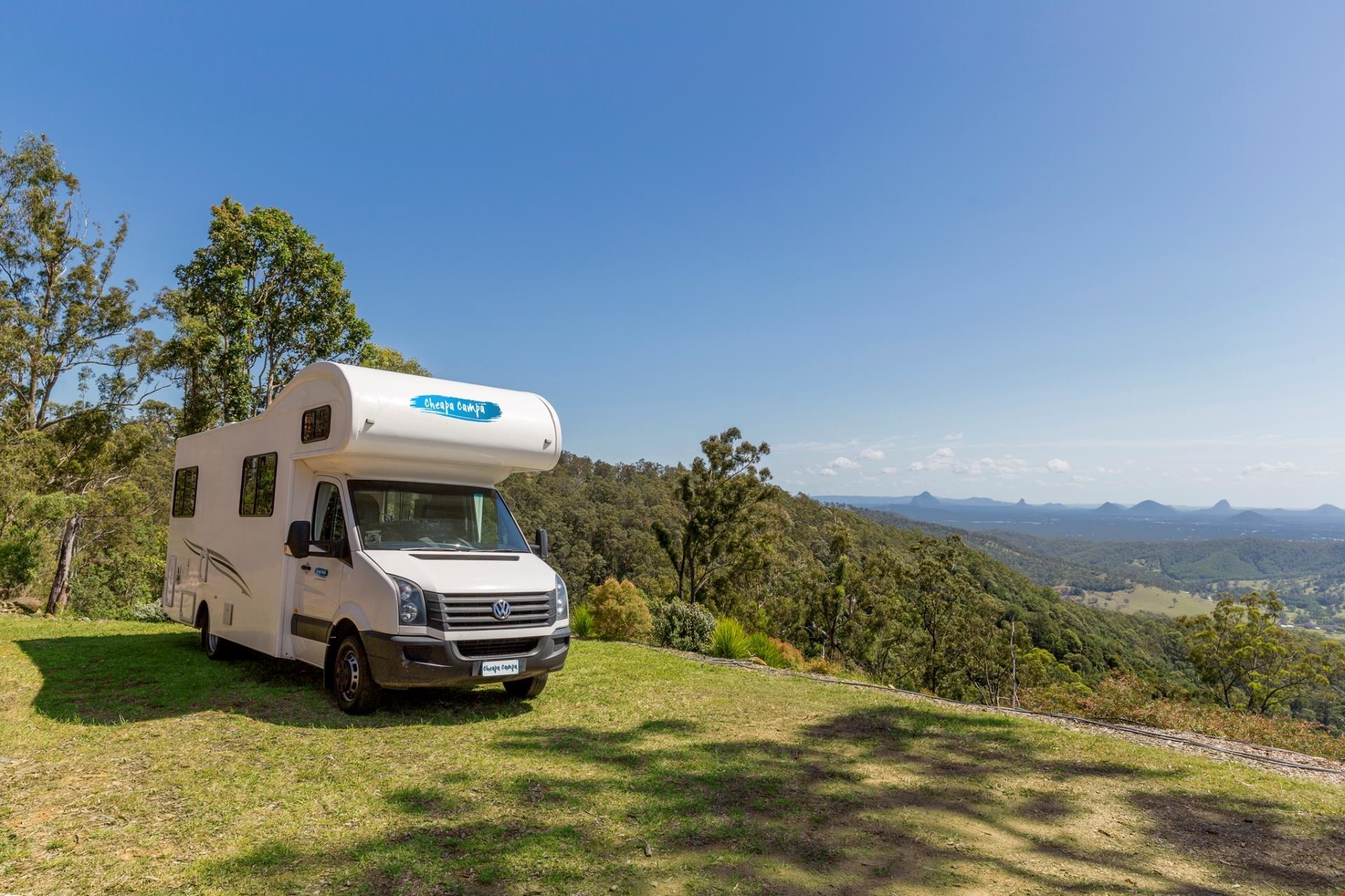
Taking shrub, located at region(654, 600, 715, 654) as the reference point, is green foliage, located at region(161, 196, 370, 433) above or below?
above

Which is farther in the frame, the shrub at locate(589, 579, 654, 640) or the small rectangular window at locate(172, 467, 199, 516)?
the shrub at locate(589, 579, 654, 640)

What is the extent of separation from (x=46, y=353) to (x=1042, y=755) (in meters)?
31.1

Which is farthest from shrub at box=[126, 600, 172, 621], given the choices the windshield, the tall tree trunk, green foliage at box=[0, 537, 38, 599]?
the windshield

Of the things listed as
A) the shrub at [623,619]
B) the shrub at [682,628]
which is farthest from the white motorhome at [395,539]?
the shrub at [623,619]

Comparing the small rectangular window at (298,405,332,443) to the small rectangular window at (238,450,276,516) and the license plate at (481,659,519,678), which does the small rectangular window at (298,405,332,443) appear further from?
the license plate at (481,659,519,678)

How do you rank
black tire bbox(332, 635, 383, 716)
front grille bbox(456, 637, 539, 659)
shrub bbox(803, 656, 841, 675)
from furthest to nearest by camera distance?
shrub bbox(803, 656, 841, 675) < black tire bbox(332, 635, 383, 716) < front grille bbox(456, 637, 539, 659)

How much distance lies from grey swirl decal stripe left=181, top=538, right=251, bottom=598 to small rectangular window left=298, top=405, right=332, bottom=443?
8.04 ft

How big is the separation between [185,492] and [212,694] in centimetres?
473

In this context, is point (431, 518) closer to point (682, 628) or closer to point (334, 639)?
point (334, 639)

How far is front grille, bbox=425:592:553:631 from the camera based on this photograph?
6898 mm

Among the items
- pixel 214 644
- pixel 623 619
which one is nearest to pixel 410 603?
pixel 214 644

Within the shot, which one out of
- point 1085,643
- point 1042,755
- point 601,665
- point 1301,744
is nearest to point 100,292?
point 601,665

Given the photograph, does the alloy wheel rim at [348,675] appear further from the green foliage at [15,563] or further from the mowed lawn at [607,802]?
the green foliage at [15,563]

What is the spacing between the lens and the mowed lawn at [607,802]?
13.2 ft
